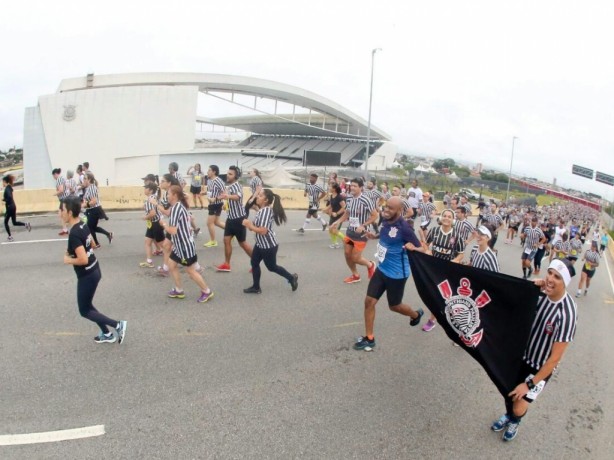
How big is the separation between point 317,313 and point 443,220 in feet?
7.52

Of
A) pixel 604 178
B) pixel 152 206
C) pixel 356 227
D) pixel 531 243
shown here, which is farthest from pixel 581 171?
pixel 152 206

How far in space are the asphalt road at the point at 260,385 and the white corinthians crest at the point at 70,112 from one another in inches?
981

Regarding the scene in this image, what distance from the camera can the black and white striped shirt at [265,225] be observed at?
5941 millimetres

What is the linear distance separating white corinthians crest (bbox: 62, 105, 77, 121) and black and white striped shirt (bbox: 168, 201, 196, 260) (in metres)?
26.9

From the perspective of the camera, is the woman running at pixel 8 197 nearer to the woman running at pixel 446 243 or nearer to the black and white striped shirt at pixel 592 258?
the woman running at pixel 446 243

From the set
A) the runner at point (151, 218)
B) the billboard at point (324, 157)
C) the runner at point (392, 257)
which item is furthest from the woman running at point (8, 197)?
the billboard at point (324, 157)

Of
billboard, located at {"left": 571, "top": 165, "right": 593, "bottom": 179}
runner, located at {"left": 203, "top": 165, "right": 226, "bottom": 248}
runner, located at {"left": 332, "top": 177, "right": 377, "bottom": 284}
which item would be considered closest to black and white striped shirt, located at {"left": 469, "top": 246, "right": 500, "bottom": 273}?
runner, located at {"left": 332, "top": 177, "right": 377, "bottom": 284}

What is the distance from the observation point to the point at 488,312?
3.22m

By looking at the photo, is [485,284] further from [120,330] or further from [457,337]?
[120,330]

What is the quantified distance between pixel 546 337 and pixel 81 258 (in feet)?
14.4

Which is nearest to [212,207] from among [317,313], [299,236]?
[299,236]

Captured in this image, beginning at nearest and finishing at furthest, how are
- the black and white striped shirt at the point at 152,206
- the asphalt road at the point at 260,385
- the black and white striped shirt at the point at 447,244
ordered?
the asphalt road at the point at 260,385 < the black and white striped shirt at the point at 447,244 < the black and white striped shirt at the point at 152,206

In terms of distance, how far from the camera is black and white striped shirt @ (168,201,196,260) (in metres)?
5.45

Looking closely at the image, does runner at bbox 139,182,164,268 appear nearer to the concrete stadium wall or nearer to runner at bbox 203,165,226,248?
runner at bbox 203,165,226,248
